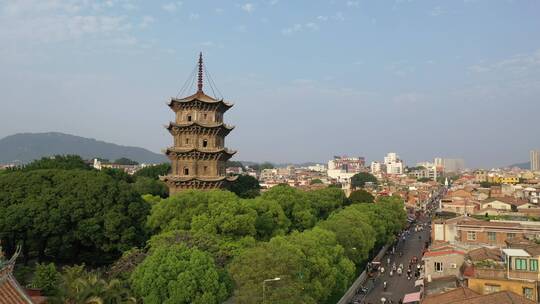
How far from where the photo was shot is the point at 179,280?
20406 millimetres

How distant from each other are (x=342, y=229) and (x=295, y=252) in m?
11.0

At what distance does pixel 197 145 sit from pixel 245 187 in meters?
17.2

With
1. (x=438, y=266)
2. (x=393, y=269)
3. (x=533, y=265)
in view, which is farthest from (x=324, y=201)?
(x=533, y=265)

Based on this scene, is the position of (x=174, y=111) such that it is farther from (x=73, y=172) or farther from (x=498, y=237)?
(x=498, y=237)

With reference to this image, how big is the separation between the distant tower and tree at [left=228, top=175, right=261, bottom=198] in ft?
29.8

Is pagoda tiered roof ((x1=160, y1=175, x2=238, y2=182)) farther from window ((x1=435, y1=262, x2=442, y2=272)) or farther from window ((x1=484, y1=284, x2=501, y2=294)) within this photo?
window ((x1=484, y1=284, x2=501, y2=294))

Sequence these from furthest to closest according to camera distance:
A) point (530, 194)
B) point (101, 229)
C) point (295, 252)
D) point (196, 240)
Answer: point (530, 194) → point (101, 229) → point (196, 240) → point (295, 252)

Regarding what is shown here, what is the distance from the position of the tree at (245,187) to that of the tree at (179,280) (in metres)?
33.6

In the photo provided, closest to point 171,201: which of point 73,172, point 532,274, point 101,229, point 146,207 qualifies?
point 146,207

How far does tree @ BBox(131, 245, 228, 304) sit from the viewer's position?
2027 centimetres

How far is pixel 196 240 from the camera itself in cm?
2686

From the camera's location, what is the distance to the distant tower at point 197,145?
45.6m

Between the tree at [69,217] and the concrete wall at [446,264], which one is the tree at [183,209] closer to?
the tree at [69,217]

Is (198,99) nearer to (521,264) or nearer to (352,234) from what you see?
(352,234)
